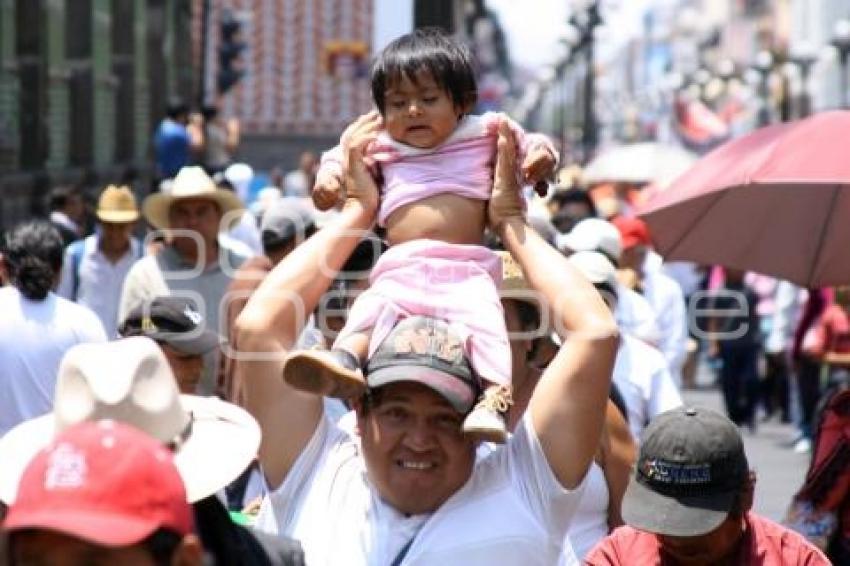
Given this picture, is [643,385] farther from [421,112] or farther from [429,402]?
[429,402]

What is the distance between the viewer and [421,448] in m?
5.07

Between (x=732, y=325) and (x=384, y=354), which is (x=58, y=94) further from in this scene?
(x=384, y=354)

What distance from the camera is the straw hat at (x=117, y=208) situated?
14812 millimetres

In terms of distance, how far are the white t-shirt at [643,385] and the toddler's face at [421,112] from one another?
3.01 m

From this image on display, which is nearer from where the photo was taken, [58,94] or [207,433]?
[207,433]

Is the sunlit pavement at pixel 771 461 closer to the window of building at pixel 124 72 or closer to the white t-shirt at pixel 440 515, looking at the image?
the white t-shirt at pixel 440 515

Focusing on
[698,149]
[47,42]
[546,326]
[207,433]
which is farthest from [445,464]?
[698,149]

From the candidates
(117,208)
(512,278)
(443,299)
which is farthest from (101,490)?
(117,208)

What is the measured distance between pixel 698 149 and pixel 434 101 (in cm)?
7371

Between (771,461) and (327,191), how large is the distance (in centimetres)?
1390

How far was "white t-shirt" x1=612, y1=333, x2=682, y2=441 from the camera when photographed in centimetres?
855

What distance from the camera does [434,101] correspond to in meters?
5.54

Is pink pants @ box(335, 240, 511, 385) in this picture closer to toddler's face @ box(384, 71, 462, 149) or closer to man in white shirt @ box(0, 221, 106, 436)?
toddler's face @ box(384, 71, 462, 149)

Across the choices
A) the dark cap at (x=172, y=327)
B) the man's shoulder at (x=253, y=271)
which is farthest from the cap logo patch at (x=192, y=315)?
the man's shoulder at (x=253, y=271)
